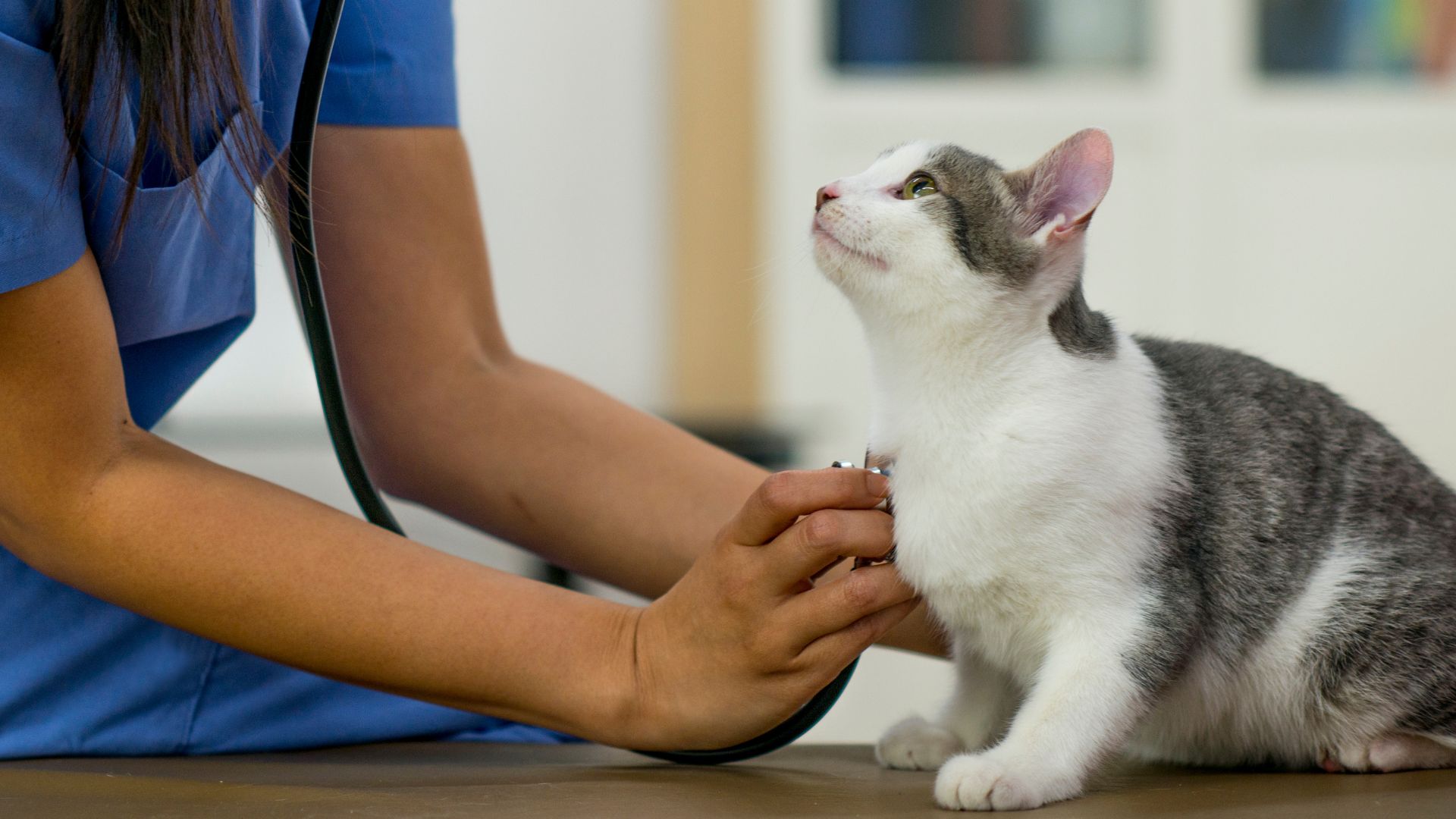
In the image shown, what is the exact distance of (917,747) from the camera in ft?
2.67

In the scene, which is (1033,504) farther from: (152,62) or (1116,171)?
(1116,171)

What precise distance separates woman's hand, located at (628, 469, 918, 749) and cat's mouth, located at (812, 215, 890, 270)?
0.47 ft

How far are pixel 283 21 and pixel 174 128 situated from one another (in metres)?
0.18

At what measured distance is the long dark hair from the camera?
643 mm

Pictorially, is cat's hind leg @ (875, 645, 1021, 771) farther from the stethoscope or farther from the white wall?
the white wall

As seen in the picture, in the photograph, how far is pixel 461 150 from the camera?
101cm

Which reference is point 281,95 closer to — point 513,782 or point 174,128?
point 174,128

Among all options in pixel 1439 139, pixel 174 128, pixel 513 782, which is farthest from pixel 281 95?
pixel 1439 139

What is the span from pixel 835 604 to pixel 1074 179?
29cm

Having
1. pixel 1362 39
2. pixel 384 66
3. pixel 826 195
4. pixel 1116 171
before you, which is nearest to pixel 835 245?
pixel 826 195

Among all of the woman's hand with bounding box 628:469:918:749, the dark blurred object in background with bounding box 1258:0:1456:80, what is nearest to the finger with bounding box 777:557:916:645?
the woman's hand with bounding box 628:469:918:749

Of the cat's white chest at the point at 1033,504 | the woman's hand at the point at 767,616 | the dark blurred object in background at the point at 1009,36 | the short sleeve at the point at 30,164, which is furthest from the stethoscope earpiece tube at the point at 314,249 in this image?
the dark blurred object in background at the point at 1009,36

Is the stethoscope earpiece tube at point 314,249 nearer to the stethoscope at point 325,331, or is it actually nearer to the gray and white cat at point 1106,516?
the stethoscope at point 325,331

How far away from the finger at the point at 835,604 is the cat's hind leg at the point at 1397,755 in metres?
0.31
